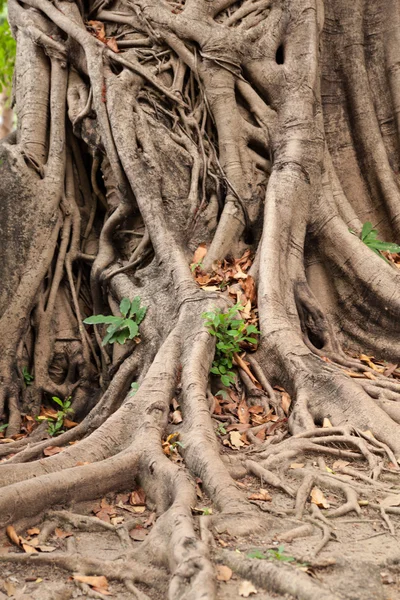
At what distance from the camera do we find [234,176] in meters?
5.26

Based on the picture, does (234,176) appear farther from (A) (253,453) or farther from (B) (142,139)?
(A) (253,453)

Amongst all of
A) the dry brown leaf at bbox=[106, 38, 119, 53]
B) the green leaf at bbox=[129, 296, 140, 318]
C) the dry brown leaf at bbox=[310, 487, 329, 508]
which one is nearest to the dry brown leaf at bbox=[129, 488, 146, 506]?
the dry brown leaf at bbox=[310, 487, 329, 508]

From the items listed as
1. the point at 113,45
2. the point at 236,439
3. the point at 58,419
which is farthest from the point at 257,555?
the point at 113,45

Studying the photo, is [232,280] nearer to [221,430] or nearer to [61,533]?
[221,430]

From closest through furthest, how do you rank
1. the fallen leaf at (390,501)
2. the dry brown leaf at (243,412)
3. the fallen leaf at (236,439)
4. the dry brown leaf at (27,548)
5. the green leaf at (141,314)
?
the dry brown leaf at (27,548) → the fallen leaf at (390,501) → the fallen leaf at (236,439) → the dry brown leaf at (243,412) → the green leaf at (141,314)

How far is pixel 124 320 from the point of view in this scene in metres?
4.61

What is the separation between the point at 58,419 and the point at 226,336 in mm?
1660

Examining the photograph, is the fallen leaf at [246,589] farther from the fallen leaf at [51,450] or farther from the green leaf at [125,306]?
the green leaf at [125,306]

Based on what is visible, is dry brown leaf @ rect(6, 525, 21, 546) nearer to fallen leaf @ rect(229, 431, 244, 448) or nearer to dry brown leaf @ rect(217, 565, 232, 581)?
dry brown leaf @ rect(217, 565, 232, 581)

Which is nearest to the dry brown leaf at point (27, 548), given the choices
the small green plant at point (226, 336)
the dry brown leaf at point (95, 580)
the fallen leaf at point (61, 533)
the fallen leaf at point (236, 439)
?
the fallen leaf at point (61, 533)

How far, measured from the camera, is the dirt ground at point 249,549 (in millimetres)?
2141

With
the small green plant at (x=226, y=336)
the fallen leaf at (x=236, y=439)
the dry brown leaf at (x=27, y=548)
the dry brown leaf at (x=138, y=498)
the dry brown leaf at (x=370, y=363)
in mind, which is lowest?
the dry brown leaf at (x=27, y=548)

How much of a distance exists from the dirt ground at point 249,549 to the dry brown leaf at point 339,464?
262mm

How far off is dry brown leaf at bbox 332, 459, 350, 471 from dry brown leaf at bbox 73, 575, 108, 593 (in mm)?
1406
